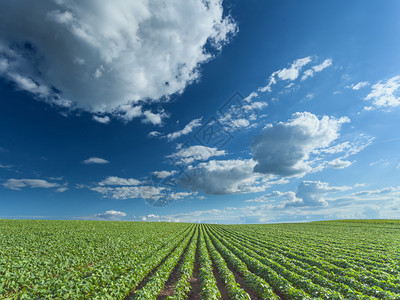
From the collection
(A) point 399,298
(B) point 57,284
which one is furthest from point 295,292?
(B) point 57,284

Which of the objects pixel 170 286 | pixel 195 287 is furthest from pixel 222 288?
pixel 170 286

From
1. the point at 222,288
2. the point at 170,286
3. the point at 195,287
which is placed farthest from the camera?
the point at 170,286

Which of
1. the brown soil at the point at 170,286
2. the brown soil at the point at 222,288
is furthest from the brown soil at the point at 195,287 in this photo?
the brown soil at the point at 222,288

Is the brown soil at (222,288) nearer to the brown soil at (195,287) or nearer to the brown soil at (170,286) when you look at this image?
the brown soil at (195,287)

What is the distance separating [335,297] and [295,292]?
1659 mm

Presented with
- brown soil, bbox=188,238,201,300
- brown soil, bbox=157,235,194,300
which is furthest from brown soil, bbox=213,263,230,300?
brown soil, bbox=157,235,194,300

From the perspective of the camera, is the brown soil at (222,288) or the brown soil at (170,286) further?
the brown soil at (170,286)

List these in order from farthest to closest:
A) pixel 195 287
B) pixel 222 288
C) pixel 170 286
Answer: pixel 170 286, pixel 195 287, pixel 222 288

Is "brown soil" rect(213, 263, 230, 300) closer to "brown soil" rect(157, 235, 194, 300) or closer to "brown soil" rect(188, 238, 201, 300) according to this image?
"brown soil" rect(188, 238, 201, 300)

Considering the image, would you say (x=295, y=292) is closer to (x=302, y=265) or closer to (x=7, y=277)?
(x=302, y=265)

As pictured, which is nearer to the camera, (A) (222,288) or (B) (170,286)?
(A) (222,288)

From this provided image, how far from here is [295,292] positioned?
9617 millimetres

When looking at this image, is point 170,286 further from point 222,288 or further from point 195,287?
point 222,288

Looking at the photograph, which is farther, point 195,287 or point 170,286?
point 170,286
